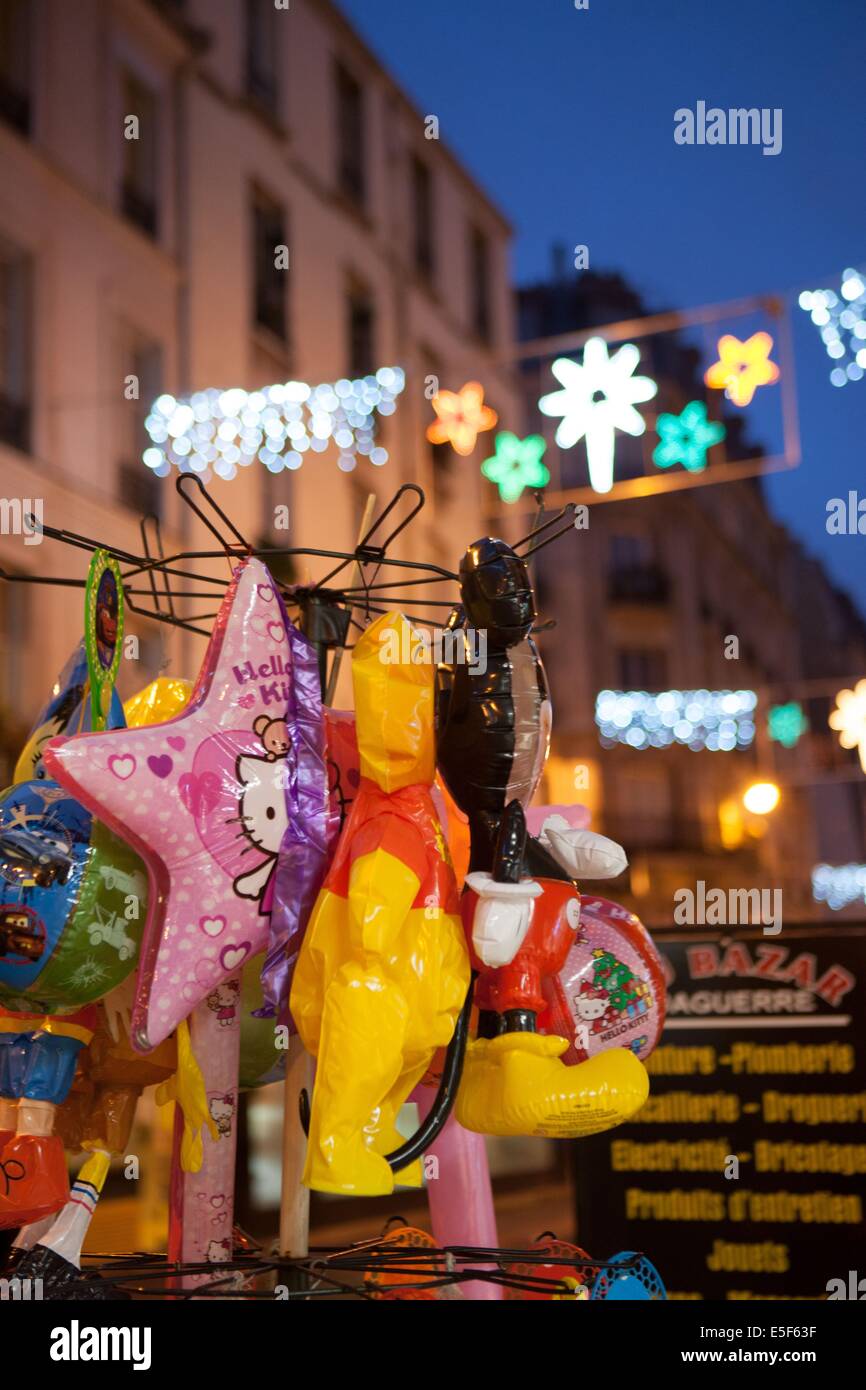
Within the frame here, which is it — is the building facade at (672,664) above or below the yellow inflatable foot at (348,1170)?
above

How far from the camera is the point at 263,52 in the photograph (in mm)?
9609

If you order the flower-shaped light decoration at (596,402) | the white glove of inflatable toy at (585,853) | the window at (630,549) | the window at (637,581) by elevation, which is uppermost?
the window at (630,549)

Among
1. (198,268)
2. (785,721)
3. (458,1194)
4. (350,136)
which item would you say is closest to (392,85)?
(350,136)

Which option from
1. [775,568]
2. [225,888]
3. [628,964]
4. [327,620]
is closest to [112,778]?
[225,888]

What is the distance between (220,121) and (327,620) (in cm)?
753

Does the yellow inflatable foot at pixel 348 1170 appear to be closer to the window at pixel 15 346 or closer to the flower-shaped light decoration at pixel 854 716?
the window at pixel 15 346

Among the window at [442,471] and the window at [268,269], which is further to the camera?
the window at [442,471]

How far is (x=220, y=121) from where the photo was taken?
8.96 metres

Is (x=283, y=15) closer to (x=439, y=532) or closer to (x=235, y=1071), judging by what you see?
(x=439, y=532)

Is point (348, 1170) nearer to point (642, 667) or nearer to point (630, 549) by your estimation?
point (642, 667)

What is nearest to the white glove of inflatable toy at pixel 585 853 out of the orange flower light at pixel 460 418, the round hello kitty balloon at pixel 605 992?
the round hello kitty balloon at pixel 605 992

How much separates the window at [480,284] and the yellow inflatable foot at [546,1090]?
1049 centimetres

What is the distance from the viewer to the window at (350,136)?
10.4 meters
